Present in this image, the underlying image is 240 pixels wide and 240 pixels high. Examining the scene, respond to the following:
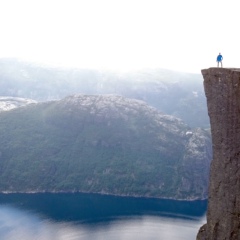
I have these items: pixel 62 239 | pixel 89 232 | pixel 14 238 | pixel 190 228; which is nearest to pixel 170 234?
pixel 190 228

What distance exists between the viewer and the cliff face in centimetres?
2759

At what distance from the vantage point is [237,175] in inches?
1095

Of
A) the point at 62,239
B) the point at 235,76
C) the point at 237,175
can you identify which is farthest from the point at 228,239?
the point at 62,239

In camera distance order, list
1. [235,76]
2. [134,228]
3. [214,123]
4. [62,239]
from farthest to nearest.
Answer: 1. [134,228]
2. [62,239]
3. [214,123]
4. [235,76]

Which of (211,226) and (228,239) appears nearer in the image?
(228,239)

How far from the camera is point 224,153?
28891 mm

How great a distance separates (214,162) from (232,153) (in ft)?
7.85

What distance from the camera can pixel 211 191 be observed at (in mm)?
30578

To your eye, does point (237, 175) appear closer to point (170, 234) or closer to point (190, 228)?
point (170, 234)

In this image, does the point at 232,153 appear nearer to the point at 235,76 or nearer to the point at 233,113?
the point at 233,113

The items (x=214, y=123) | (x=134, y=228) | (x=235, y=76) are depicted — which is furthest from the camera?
(x=134, y=228)

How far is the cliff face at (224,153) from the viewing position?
27594mm

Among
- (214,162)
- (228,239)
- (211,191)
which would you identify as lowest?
(228,239)

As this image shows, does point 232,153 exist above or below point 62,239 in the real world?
above
